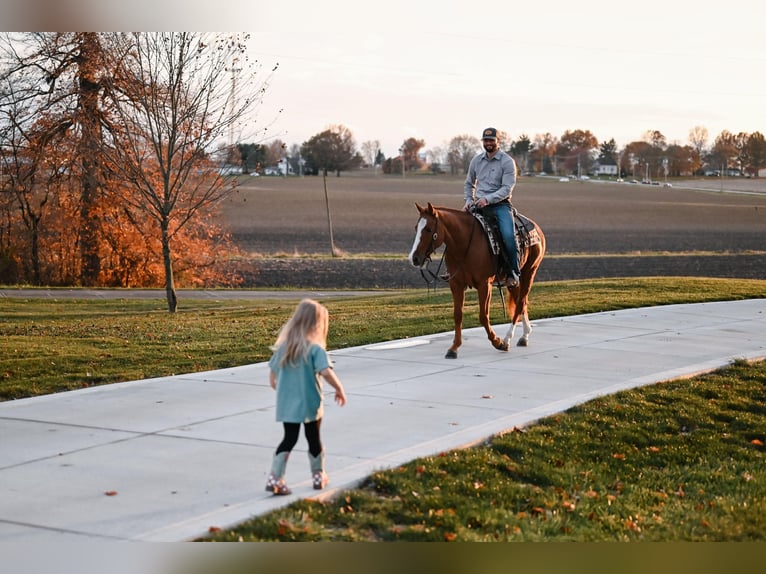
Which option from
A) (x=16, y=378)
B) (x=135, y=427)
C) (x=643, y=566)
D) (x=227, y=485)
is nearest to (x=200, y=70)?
(x=16, y=378)

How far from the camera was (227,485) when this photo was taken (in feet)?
24.6

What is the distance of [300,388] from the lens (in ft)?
24.2

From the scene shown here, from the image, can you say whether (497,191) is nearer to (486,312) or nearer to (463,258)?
(463,258)

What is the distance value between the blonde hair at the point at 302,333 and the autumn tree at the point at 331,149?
138 metres

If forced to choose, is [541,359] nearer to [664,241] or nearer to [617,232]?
[664,241]

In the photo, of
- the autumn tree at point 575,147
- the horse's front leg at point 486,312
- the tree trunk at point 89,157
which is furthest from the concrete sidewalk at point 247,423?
the autumn tree at point 575,147

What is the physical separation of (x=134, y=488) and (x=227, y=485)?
2.17 feet

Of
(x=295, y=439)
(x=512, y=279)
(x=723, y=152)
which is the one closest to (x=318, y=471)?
(x=295, y=439)

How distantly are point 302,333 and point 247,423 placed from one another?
2454 millimetres

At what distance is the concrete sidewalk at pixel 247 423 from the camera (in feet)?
22.9

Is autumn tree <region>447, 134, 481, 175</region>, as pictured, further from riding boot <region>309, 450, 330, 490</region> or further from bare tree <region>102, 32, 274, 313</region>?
riding boot <region>309, 450, 330, 490</region>

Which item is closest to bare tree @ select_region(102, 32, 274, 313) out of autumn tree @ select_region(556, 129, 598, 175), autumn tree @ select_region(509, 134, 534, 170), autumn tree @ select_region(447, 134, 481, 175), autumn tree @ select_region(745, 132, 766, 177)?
autumn tree @ select_region(745, 132, 766, 177)

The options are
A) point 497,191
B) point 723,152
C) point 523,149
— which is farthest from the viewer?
point 523,149

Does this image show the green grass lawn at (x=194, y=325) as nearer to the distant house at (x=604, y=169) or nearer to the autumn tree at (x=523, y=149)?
the autumn tree at (x=523, y=149)
